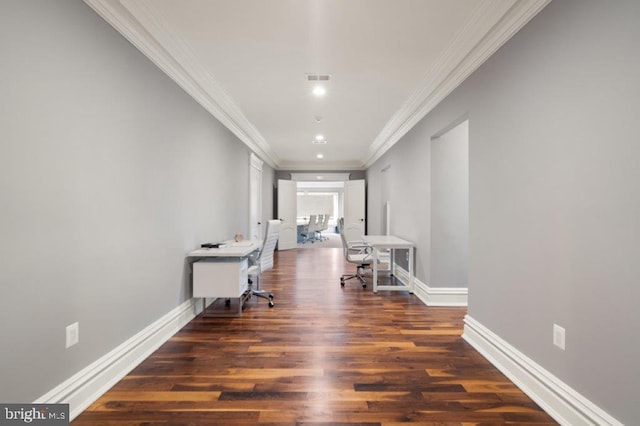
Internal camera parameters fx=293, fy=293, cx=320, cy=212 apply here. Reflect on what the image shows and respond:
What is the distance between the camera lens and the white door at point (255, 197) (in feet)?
18.8

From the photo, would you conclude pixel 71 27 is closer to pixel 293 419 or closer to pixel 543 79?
pixel 293 419

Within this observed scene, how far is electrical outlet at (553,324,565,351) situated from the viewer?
Result: 1633mm

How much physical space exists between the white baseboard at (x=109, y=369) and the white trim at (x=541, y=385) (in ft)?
8.70

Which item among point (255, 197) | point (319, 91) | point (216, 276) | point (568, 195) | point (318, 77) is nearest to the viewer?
point (568, 195)

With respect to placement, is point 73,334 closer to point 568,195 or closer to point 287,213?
point 568,195

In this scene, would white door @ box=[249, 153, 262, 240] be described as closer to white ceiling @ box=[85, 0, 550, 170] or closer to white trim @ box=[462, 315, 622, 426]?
white ceiling @ box=[85, 0, 550, 170]

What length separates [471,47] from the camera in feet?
7.95

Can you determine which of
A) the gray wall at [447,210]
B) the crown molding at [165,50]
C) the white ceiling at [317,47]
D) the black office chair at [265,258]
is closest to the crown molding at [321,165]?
the white ceiling at [317,47]

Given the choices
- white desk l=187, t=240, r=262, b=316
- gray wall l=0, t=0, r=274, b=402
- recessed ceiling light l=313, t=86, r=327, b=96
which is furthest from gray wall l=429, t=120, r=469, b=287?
gray wall l=0, t=0, r=274, b=402

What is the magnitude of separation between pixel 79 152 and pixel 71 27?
2.27ft

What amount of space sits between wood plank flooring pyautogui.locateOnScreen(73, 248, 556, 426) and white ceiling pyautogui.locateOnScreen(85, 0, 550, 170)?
2.40 metres

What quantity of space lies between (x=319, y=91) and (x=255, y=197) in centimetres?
329

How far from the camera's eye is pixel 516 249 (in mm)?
2014

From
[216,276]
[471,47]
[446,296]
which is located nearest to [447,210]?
[446,296]
